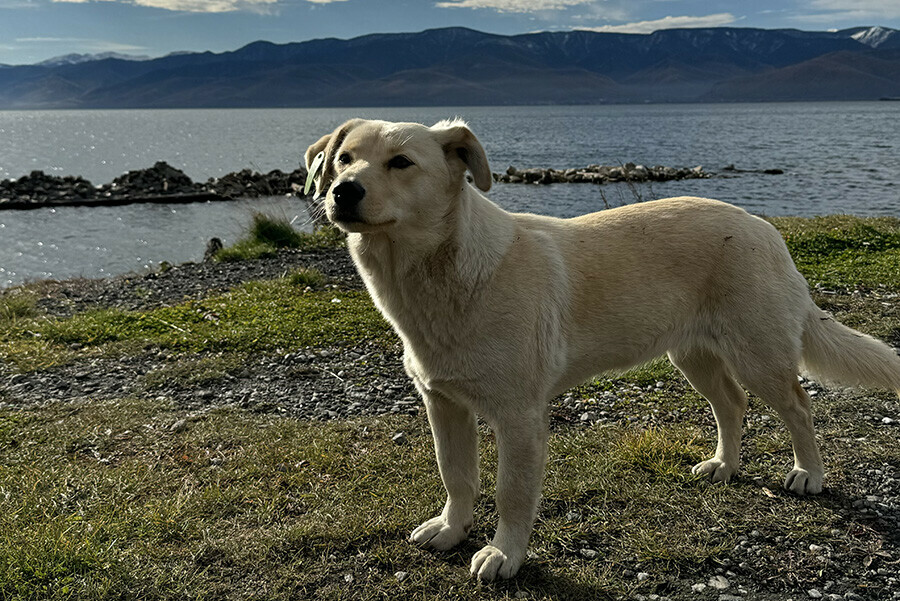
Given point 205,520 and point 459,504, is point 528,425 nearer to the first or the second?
point 459,504

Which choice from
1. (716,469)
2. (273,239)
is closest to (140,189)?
(273,239)

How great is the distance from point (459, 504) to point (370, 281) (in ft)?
5.51

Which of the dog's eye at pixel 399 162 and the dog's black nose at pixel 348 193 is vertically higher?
the dog's eye at pixel 399 162

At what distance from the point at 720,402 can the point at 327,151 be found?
360 cm

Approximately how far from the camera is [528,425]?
4098 mm

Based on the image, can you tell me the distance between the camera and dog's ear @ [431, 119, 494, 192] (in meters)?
4.09

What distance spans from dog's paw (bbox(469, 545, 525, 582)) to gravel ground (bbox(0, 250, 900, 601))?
0.53m

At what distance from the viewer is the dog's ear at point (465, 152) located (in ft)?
13.4

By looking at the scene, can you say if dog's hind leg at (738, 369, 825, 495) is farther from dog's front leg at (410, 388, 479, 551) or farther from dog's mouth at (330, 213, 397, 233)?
dog's mouth at (330, 213, 397, 233)

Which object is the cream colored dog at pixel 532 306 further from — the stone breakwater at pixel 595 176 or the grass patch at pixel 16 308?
the stone breakwater at pixel 595 176

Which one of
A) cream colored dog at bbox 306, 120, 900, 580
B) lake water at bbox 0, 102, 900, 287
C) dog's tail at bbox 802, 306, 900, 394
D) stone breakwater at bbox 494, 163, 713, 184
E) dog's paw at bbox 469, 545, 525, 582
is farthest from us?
stone breakwater at bbox 494, 163, 713, 184

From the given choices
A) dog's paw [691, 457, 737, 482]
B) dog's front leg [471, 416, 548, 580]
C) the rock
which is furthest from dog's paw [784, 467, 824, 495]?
the rock

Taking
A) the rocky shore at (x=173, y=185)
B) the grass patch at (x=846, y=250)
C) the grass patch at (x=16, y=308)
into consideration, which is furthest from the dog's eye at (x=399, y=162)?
the rocky shore at (x=173, y=185)

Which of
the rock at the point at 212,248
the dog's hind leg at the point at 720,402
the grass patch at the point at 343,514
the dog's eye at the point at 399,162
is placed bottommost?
the rock at the point at 212,248
